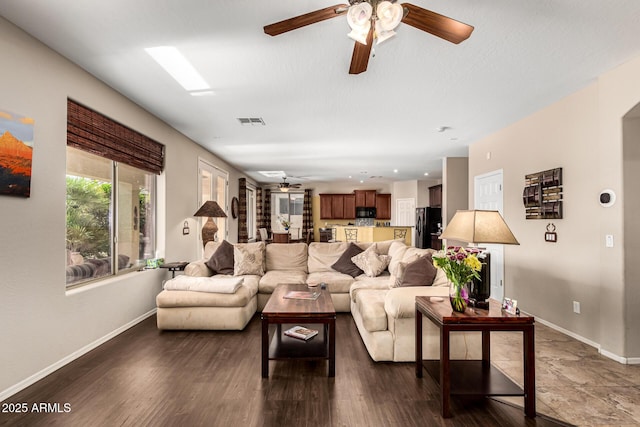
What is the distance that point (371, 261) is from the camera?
4590 millimetres

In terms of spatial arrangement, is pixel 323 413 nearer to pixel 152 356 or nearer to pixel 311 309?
pixel 311 309

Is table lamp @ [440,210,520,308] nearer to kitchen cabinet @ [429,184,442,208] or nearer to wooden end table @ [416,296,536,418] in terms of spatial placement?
wooden end table @ [416,296,536,418]

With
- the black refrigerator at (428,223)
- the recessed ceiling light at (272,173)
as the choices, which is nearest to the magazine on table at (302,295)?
the recessed ceiling light at (272,173)

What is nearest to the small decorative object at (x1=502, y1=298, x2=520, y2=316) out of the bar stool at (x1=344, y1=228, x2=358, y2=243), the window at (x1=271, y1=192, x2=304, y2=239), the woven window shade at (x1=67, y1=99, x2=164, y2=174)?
the woven window shade at (x1=67, y1=99, x2=164, y2=174)

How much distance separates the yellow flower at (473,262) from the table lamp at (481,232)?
112 millimetres

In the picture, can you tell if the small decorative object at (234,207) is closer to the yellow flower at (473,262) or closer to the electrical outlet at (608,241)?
the yellow flower at (473,262)

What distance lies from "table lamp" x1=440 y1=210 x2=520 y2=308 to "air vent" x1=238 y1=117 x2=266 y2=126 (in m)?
3.08

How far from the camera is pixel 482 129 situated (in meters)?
4.97

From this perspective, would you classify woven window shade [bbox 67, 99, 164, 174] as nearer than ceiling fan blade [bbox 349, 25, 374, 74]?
No

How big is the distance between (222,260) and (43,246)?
2.25m

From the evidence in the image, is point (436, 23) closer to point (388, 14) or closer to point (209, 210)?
point (388, 14)

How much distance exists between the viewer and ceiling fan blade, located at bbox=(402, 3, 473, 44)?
1.71 meters

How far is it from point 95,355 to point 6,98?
2252 millimetres

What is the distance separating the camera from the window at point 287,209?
12.2 m
